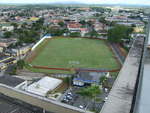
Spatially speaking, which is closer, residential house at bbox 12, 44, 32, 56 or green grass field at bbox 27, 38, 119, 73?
green grass field at bbox 27, 38, 119, 73

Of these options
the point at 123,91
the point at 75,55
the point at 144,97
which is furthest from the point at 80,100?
the point at 75,55

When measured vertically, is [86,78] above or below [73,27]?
below

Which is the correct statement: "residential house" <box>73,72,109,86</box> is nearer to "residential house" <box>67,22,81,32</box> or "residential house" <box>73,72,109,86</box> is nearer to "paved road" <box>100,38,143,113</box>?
"paved road" <box>100,38,143,113</box>

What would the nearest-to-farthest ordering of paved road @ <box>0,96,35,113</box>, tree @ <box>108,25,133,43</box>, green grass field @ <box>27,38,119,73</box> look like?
paved road @ <box>0,96,35,113</box>
green grass field @ <box>27,38,119,73</box>
tree @ <box>108,25,133,43</box>

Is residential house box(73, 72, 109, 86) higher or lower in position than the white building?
higher

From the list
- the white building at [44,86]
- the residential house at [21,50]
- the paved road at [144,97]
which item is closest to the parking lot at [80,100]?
the white building at [44,86]

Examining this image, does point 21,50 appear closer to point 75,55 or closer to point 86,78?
point 75,55

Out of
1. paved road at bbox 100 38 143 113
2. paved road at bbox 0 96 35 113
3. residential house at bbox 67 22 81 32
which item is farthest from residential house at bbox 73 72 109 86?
residential house at bbox 67 22 81 32

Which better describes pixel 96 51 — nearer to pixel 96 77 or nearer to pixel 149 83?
pixel 96 77

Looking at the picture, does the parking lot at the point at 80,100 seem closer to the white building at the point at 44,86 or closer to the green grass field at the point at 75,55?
the white building at the point at 44,86
